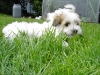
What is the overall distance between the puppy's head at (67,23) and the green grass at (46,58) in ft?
3.00

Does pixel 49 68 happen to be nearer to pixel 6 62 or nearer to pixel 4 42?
pixel 6 62

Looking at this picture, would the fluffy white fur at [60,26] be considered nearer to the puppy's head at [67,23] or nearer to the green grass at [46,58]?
the puppy's head at [67,23]

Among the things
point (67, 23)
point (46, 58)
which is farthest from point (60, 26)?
point (46, 58)

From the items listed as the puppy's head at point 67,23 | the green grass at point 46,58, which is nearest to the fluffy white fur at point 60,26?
the puppy's head at point 67,23

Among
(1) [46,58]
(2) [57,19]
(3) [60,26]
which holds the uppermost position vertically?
(2) [57,19]

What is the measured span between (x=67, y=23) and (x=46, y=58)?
1.95 meters

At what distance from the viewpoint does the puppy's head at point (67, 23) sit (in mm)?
4754

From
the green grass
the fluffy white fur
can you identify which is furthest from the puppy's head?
the green grass

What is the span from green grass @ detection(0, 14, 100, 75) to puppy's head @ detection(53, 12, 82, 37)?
3.00 feet

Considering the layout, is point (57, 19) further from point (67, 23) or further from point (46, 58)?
point (46, 58)

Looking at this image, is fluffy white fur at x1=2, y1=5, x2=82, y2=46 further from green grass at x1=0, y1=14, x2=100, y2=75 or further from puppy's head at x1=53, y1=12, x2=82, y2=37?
green grass at x1=0, y1=14, x2=100, y2=75

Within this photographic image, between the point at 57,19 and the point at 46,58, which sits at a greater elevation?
the point at 57,19

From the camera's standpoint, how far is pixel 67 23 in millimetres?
4895

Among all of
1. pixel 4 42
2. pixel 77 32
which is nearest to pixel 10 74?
pixel 4 42
